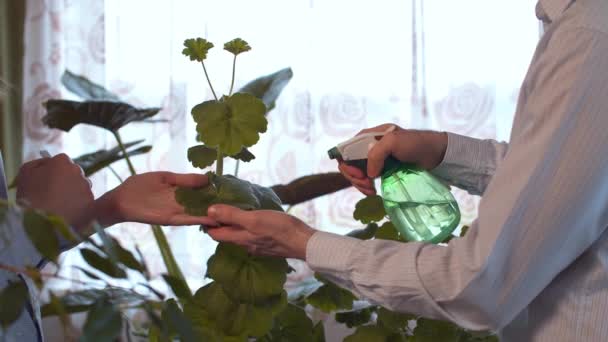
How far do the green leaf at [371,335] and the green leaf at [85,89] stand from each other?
689mm

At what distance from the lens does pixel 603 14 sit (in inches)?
29.7

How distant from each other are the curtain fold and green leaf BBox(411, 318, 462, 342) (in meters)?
1.49

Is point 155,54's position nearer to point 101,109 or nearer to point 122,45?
point 122,45

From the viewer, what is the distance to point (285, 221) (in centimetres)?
89

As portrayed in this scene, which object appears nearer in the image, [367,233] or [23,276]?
[23,276]

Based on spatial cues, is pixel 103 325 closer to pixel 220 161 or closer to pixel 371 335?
pixel 220 161

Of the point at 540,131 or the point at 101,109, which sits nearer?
the point at 540,131

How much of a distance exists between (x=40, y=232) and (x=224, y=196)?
476mm

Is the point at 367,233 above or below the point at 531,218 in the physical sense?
below

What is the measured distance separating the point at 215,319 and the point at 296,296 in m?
0.36

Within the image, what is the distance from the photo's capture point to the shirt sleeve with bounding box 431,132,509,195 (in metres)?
1.06

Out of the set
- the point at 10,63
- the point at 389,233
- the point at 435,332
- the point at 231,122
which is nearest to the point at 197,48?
the point at 231,122

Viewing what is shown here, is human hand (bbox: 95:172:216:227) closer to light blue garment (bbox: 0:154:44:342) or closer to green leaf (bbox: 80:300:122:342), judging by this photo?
light blue garment (bbox: 0:154:44:342)

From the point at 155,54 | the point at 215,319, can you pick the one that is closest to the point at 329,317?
the point at 155,54
